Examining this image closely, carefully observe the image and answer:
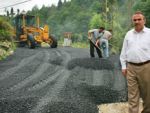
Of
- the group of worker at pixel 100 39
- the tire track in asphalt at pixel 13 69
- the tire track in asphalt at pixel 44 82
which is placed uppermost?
the group of worker at pixel 100 39

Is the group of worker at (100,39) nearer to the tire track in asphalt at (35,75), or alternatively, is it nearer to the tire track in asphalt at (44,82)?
the tire track in asphalt at (35,75)

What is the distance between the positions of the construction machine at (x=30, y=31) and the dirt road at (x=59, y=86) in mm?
11314

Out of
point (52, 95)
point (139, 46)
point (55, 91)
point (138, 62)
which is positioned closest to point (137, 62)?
point (138, 62)

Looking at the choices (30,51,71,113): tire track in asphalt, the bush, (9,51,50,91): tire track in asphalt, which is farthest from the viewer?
the bush

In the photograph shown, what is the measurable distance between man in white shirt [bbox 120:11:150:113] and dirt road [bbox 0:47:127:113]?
1.42 m

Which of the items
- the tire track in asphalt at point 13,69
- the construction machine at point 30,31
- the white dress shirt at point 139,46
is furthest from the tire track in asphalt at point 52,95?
the construction machine at point 30,31

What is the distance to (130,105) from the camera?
23.0 feet

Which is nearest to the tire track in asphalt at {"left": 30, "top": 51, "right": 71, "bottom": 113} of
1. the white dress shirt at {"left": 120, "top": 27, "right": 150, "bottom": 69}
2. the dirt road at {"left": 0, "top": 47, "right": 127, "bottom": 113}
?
the dirt road at {"left": 0, "top": 47, "right": 127, "bottom": 113}

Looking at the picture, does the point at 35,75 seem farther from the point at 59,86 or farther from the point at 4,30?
the point at 4,30

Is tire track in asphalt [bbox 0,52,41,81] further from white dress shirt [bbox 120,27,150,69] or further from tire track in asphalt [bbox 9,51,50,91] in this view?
white dress shirt [bbox 120,27,150,69]

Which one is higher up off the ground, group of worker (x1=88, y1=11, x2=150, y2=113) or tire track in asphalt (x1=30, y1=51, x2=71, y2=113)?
group of worker (x1=88, y1=11, x2=150, y2=113)

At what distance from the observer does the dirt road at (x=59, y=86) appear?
8445mm

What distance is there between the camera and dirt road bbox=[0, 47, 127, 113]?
8445mm

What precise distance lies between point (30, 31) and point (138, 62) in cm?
2208
